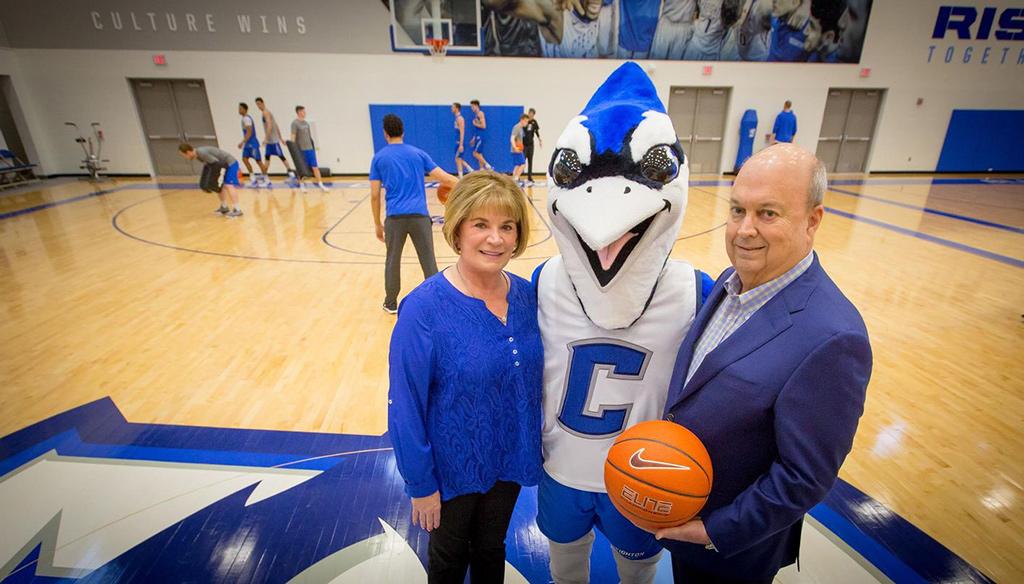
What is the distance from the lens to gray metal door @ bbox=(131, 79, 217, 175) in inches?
511

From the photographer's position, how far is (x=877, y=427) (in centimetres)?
315

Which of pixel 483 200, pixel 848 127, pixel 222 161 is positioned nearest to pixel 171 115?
pixel 222 161

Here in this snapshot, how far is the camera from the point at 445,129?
13.4 meters

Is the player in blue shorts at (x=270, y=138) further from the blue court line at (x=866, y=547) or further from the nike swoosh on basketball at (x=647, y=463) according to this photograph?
the blue court line at (x=866, y=547)

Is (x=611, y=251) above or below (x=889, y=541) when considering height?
above

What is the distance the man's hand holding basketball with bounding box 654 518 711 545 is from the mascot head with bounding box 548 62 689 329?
0.57m

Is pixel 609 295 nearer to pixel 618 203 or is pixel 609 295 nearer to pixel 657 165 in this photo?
pixel 618 203

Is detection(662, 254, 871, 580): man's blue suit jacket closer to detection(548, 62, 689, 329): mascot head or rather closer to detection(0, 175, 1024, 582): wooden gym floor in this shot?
detection(548, 62, 689, 329): mascot head

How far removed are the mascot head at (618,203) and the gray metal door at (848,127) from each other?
16498mm

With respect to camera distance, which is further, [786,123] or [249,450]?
[786,123]

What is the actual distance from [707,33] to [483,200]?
48.2ft

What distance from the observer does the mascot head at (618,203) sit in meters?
1.32

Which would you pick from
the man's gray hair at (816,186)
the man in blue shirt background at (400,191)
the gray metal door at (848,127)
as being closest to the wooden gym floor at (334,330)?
the man in blue shirt background at (400,191)

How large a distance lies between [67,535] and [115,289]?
4184 mm
